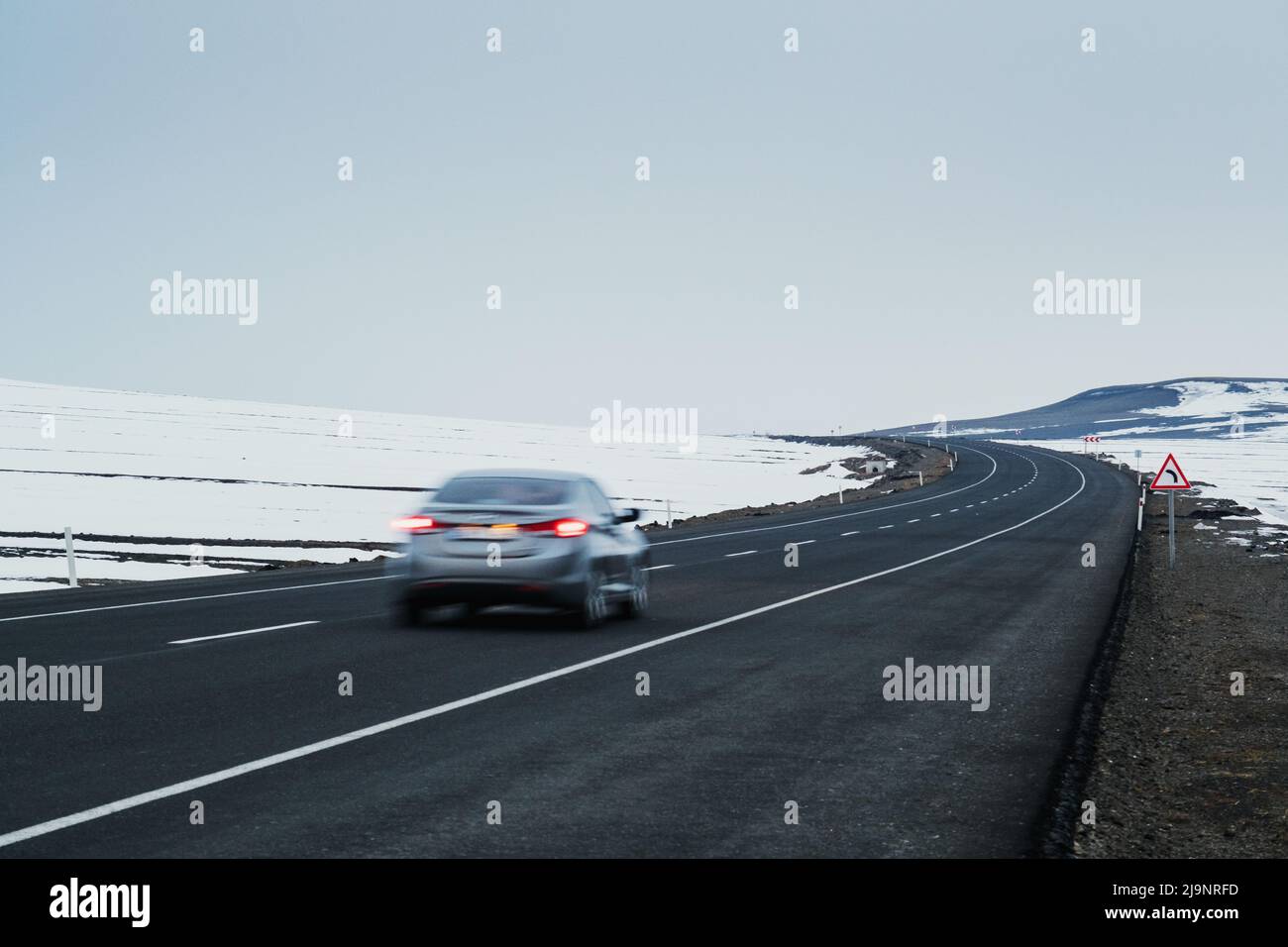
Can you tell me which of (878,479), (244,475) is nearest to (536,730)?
(244,475)

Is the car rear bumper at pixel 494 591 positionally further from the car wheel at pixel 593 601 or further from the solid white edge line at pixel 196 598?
the solid white edge line at pixel 196 598

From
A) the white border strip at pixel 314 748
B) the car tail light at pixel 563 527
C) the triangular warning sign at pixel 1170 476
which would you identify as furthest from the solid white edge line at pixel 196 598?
the triangular warning sign at pixel 1170 476

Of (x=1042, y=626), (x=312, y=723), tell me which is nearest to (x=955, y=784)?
(x=312, y=723)

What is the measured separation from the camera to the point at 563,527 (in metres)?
13.6

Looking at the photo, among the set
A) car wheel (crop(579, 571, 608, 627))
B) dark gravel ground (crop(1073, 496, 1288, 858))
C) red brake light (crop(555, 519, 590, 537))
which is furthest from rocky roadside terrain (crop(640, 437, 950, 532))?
red brake light (crop(555, 519, 590, 537))

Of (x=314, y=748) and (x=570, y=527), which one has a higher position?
(x=570, y=527)

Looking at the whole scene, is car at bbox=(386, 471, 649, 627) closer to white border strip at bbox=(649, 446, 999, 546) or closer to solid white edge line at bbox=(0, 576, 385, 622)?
solid white edge line at bbox=(0, 576, 385, 622)

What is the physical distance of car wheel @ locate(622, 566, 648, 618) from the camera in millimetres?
15531

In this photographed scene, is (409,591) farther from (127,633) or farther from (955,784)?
(955,784)

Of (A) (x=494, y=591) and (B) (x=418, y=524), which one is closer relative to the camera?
→ (A) (x=494, y=591)

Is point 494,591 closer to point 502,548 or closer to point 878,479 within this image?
point 502,548

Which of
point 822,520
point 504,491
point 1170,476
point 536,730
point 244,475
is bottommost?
point 822,520

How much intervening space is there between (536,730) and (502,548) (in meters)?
4.96
